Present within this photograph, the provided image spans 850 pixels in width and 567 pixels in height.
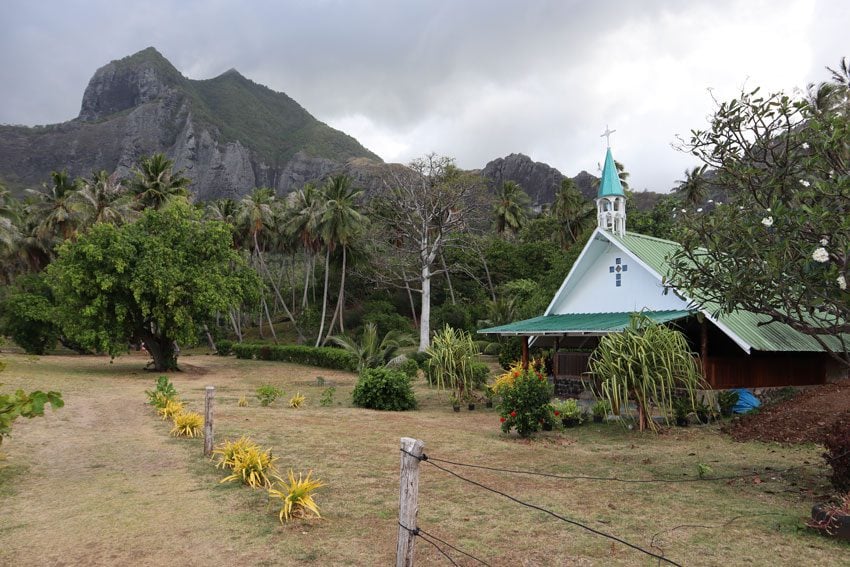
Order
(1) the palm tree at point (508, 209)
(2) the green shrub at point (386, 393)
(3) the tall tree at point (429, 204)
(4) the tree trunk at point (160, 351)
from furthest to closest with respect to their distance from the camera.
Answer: (1) the palm tree at point (508, 209) < (3) the tall tree at point (429, 204) < (4) the tree trunk at point (160, 351) < (2) the green shrub at point (386, 393)

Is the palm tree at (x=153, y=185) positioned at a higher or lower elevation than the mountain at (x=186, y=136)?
lower

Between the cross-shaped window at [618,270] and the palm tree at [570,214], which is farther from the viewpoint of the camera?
the palm tree at [570,214]

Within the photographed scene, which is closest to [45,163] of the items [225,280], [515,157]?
[515,157]

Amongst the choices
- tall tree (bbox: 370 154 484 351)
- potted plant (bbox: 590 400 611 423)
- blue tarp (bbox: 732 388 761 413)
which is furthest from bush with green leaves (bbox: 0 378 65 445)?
tall tree (bbox: 370 154 484 351)

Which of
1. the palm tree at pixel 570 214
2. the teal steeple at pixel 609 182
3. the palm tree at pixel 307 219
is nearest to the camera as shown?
the teal steeple at pixel 609 182

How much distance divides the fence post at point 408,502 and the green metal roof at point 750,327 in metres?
9.11

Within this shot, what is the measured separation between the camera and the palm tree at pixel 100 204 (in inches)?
1318

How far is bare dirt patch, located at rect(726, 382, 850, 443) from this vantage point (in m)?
11.0

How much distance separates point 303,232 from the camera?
133ft

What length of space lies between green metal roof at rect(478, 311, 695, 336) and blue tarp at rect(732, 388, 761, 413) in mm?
2498

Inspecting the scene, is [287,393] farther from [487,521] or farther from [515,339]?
[487,521]

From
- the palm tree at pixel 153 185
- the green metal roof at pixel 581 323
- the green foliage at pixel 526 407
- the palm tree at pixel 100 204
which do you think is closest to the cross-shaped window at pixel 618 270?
the green metal roof at pixel 581 323

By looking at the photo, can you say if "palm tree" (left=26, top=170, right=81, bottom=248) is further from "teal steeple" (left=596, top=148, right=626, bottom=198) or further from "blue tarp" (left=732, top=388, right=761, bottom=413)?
"blue tarp" (left=732, top=388, right=761, bottom=413)

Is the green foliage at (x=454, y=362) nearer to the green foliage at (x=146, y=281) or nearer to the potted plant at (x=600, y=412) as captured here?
the potted plant at (x=600, y=412)
